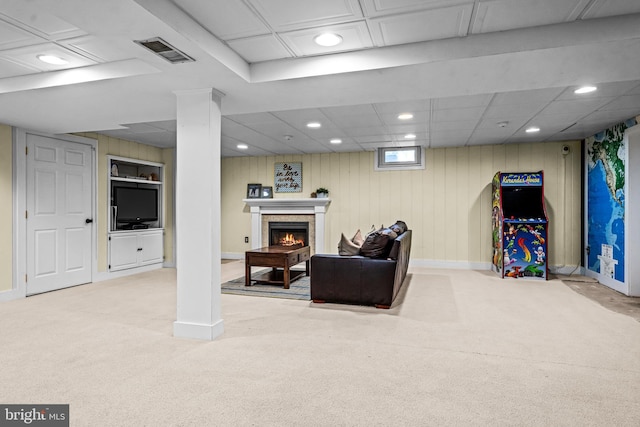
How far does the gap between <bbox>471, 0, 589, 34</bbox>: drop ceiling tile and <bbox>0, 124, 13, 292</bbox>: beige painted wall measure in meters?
5.28

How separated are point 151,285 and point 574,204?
678 centimetres

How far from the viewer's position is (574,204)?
6.26m

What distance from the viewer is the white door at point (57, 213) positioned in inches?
192

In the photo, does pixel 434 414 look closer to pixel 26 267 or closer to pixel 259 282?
pixel 259 282

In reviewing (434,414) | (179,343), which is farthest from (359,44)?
(179,343)

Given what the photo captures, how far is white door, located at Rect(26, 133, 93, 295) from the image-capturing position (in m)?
4.88

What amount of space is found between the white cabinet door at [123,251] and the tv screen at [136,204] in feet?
0.99

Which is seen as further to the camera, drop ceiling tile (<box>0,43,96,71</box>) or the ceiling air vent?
drop ceiling tile (<box>0,43,96,71</box>)

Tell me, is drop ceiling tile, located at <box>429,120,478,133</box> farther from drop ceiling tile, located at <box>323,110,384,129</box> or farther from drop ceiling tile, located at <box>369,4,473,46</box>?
drop ceiling tile, located at <box>369,4,473,46</box>

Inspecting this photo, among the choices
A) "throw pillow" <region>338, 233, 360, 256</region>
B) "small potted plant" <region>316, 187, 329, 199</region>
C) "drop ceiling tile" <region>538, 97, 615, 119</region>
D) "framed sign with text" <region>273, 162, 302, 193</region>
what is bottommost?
"throw pillow" <region>338, 233, 360, 256</region>

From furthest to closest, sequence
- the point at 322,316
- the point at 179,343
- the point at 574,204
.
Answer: the point at 574,204 < the point at 322,316 < the point at 179,343

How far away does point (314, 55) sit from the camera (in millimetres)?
2857

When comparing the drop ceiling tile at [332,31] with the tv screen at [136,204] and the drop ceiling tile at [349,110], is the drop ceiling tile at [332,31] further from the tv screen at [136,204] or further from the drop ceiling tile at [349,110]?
the tv screen at [136,204]

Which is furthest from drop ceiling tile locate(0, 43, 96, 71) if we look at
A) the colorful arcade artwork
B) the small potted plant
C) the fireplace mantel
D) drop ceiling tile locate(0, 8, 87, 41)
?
the colorful arcade artwork
